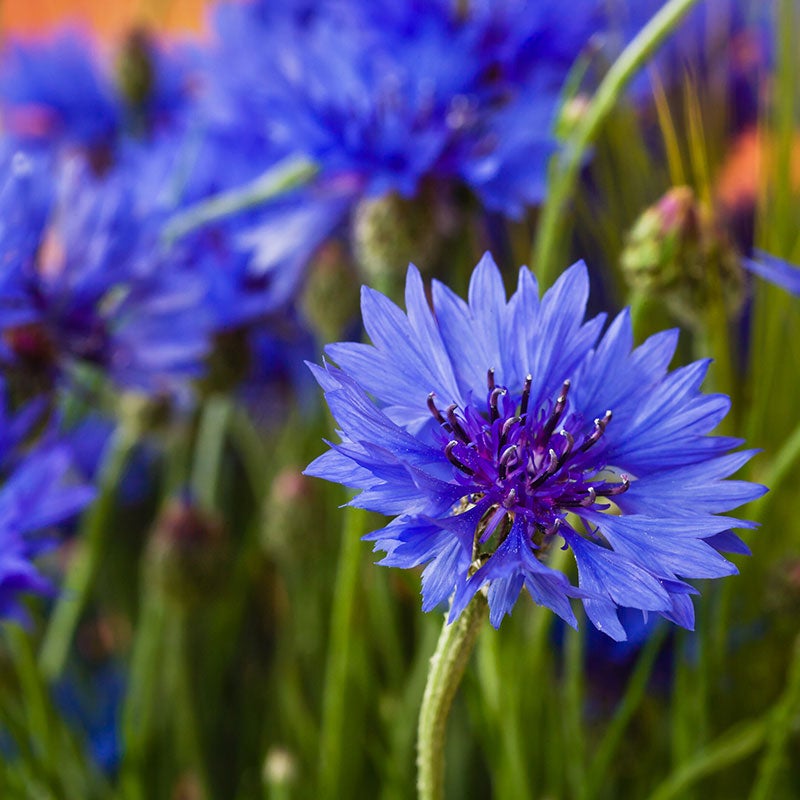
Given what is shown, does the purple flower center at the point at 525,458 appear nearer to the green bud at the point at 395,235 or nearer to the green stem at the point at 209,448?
the green bud at the point at 395,235

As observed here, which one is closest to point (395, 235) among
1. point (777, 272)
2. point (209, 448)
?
point (777, 272)

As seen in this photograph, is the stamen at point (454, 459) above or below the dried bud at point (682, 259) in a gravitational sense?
below

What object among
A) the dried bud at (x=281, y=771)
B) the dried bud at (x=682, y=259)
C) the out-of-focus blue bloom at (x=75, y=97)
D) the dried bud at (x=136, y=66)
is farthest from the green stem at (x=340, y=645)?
the out-of-focus blue bloom at (x=75, y=97)

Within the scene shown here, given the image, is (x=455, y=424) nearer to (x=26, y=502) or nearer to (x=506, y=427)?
(x=506, y=427)

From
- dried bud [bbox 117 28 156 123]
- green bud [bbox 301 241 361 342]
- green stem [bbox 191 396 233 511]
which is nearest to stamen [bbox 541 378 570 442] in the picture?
green bud [bbox 301 241 361 342]

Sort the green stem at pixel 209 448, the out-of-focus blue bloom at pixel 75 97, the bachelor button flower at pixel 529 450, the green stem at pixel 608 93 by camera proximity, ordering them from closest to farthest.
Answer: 1. the bachelor button flower at pixel 529 450
2. the green stem at pixel 608 93
3. the green stem at pixel 209 448
4. the out-of-focus blue bloom at pixel 75 97
